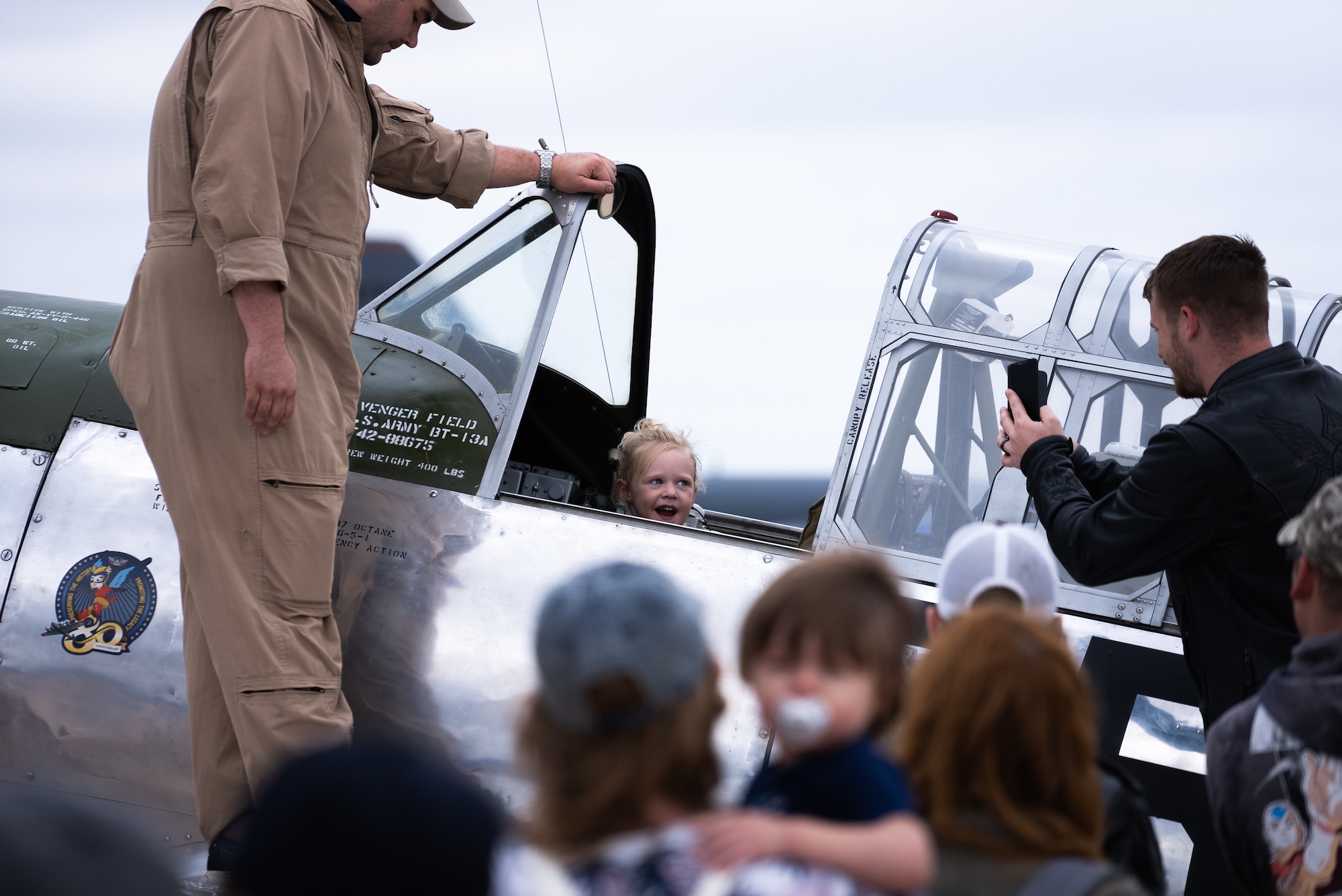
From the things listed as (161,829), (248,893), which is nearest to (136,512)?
(161,829)

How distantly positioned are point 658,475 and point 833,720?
2759 millimetres

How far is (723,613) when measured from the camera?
3.17 m

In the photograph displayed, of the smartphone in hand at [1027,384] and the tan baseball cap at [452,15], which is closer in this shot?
the smartphone in hand at [1027,384]

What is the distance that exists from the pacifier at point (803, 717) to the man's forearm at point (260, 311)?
1.90 meters

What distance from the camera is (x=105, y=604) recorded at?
136 inches

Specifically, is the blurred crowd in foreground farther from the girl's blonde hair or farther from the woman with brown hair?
the girl's blonde hair

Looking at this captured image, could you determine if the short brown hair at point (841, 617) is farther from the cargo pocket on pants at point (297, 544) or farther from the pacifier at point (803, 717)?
the cargo pocket on pants at point (297, 544)

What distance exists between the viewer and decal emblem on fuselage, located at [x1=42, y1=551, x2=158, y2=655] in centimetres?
343

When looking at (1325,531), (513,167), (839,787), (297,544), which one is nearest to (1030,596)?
(1325,531)

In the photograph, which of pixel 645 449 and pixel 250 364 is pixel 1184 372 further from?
pixel 250 364

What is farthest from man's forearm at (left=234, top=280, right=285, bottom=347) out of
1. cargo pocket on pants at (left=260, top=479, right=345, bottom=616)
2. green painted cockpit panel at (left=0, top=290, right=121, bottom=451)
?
green painted cockpit panel at (left=0, top=290, right=121, bottom=451)

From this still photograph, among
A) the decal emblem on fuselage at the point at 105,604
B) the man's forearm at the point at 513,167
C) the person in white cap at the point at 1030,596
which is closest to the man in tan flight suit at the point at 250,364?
the decal emblem on fuselage at the point at 105,604

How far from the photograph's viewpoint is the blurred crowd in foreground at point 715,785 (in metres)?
1.06

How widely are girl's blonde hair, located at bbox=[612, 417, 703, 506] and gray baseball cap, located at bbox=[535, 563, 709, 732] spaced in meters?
2.80
